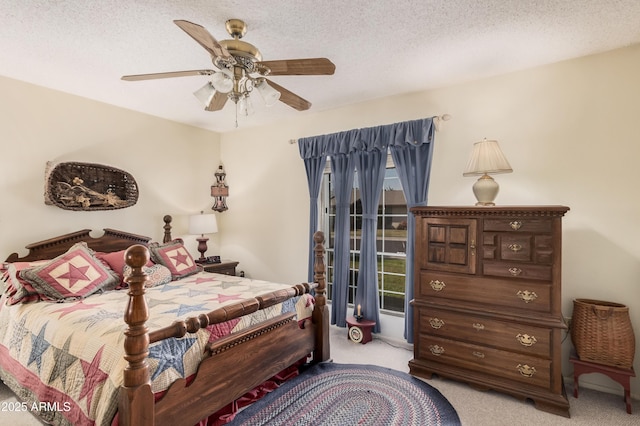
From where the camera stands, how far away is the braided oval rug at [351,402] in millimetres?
2137

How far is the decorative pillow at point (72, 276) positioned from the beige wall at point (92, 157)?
2.06 feet

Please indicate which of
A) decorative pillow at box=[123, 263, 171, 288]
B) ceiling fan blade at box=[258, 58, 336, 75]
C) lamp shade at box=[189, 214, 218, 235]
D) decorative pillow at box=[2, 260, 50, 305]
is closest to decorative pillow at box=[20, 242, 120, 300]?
decorative pillow at box=[2, 260, 50, 305]

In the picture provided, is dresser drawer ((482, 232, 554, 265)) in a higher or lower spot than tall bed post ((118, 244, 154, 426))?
higher

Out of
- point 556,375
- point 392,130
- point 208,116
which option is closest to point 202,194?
point 208,116

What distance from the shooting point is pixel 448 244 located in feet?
8.59

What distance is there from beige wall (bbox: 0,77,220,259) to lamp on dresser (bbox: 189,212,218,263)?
1.04ft

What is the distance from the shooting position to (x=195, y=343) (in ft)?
6.14

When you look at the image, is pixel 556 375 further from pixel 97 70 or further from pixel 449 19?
pixel 97 70

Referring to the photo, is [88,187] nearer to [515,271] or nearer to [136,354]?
[136,354]

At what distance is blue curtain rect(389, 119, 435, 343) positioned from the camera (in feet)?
10.5

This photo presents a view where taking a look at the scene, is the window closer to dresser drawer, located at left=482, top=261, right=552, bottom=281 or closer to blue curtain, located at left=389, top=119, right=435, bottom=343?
blue curtain, located at left=389, top=119, right=435, bottom=343

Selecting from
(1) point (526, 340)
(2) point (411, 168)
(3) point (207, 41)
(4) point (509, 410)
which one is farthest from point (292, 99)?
(4) point (509, 410)

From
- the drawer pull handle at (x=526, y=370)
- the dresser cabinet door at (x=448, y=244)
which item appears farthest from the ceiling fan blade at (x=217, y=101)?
the drawer pull handle at (x=526, y=370)

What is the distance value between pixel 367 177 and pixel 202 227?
2199mm
